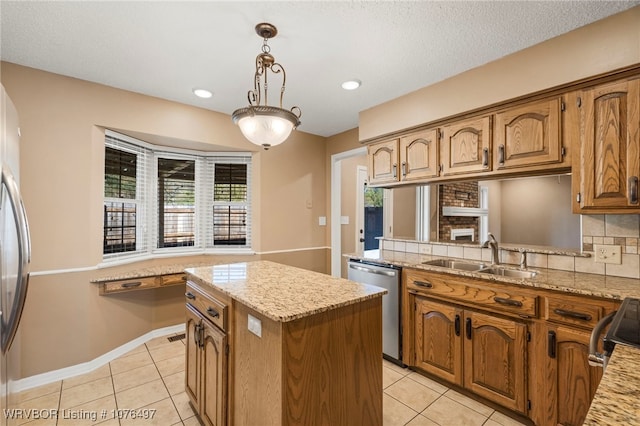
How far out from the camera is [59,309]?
2447 millimetres

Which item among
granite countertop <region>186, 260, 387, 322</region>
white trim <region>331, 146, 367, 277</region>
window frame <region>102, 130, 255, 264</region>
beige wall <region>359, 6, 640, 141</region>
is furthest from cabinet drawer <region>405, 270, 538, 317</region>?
window frame <region>102, 130, 255, 264</region>

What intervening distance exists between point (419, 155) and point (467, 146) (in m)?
0.43

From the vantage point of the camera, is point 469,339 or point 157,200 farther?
point 157,200

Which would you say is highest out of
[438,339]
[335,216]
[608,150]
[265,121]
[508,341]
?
[265,121]

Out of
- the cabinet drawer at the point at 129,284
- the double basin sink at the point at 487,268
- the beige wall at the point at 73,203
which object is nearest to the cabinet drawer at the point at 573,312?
the double basin sink at the point at 487,268

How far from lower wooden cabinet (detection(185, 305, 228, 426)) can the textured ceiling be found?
178 cm

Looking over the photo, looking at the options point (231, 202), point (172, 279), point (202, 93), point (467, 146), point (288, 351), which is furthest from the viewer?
point (231, 202)

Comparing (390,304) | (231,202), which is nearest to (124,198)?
(231,202)

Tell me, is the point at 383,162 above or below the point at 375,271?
above

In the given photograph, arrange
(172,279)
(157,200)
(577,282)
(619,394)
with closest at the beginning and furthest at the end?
(619,394) < (577,282) < (172,279) < (157,200)

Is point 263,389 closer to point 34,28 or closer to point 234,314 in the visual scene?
point 234,314

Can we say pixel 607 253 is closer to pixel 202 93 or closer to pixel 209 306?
pixel 209 306

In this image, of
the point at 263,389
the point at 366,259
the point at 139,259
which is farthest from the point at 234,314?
the point at 139,259

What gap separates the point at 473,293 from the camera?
82.1 inches
